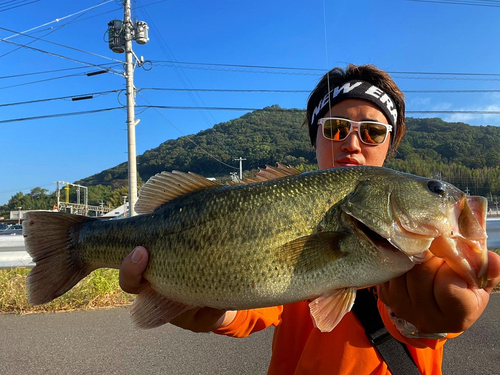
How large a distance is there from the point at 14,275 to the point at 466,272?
296 inches

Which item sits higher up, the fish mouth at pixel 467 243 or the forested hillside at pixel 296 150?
the forested hillside at pixel 296 150

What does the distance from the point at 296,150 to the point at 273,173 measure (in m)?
23.8

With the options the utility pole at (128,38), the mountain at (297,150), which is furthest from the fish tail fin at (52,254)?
the utility pole at (128,38)

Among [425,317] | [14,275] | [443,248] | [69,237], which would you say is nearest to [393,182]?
[443,248]

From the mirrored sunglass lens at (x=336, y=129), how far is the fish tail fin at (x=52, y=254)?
171cm

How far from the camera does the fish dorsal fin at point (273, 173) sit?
1758 millimetres

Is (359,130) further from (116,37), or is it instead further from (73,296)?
(116,37)

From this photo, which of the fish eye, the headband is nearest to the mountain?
the headband

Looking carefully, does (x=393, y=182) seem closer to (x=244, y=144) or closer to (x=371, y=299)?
(x=371, y=299)

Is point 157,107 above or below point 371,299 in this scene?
above

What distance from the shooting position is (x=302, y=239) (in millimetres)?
1479

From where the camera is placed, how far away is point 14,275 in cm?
633

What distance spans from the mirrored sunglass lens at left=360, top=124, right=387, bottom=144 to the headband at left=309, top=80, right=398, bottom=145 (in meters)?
0.20

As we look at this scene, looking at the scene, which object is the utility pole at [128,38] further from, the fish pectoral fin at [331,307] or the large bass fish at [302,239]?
the fish pectoral fin at [331,307]
